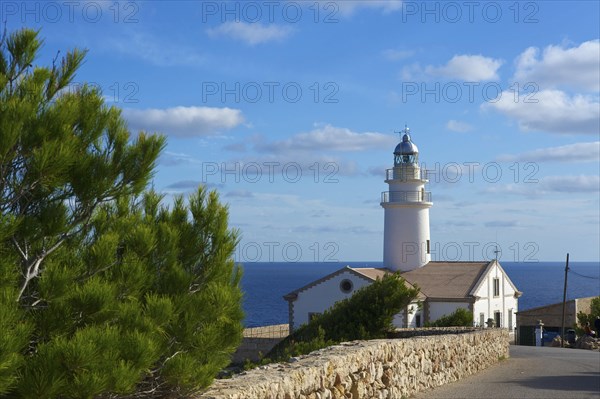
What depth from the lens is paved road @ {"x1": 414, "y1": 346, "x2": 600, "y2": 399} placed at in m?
12.3

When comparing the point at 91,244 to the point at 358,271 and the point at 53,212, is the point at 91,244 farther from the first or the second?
the point at 358,271

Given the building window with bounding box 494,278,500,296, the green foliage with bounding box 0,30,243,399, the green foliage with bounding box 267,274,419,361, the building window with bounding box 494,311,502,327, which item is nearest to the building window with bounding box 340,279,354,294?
the building window with bounding box 494,278,500,296

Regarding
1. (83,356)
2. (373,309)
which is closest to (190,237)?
(83,356)

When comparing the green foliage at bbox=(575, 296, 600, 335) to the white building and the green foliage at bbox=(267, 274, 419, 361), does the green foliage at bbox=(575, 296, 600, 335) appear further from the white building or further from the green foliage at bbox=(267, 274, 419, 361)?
the green foliage at bbox=(267, 274, 419, 361)

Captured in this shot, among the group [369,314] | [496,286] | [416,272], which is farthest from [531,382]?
[496,286]

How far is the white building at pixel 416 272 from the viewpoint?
120 feet

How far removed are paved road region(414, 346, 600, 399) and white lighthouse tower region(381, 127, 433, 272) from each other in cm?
2100

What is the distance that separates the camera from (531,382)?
13945 millimetres

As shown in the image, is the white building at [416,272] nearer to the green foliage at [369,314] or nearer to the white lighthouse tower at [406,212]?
the white lighthouse tower at [406,212]

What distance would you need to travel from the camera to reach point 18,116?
5715 millimetres

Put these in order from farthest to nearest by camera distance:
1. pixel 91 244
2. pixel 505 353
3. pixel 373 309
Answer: pixel 505 353 < pixel 373 309 < pixel 91 244

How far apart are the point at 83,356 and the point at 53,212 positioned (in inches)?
49.5

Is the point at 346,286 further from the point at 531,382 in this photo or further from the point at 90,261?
the point at 90,261

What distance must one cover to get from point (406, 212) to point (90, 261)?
1349 inches
